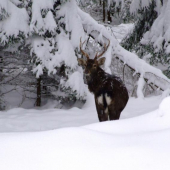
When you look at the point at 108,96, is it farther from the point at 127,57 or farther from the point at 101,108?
the point at 127,57

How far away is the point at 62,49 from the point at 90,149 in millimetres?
7133

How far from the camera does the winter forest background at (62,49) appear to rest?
925 cm

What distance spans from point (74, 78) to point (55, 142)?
6680 mm

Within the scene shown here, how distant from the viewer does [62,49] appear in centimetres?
957

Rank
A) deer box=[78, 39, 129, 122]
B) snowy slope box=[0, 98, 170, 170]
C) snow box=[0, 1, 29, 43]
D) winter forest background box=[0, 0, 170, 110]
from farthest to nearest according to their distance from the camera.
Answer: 1. winter forest background box=[0, 0, 170, 110]
2. snow box=[0, 1, 29, 43]
3. deer box=[78, 39, 129, 122]
4. snowy slope box=[0, 98, 170, 170]

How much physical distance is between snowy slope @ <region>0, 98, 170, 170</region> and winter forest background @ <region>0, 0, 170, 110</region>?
6.37 m

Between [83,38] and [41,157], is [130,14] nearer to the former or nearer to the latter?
[83,38]

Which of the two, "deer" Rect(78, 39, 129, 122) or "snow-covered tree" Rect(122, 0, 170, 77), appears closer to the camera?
"deer" Rect(78, 39, 129, 122)

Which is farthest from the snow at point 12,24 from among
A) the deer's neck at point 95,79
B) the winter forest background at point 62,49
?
the deer's neck at point 95,79

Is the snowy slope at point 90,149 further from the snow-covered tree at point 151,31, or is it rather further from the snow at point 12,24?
the snow-covered tree at point 151,31

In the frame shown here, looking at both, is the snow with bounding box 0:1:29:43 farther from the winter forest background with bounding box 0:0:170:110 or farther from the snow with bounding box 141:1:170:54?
the snow with bounding box 141:1:170:54

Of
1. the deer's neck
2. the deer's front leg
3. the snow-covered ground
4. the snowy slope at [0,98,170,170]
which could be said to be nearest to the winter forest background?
the deer's neck

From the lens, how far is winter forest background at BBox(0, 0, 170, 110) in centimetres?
925

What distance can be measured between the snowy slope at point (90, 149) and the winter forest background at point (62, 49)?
251 inches
